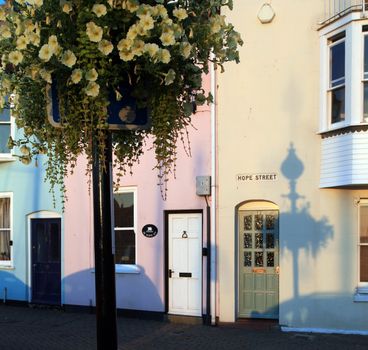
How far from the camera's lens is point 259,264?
10.9 meters

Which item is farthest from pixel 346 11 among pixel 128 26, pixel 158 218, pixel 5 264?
pixel 5 264

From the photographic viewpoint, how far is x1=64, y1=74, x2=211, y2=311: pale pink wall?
11461mm

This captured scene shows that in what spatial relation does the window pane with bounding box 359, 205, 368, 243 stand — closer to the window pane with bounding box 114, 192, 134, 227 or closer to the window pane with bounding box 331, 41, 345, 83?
the window pane with bounding box 331, 41, 345, 83

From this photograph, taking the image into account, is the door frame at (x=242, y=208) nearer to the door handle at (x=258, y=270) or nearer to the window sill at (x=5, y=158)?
the door handle at (x=258, y=270)

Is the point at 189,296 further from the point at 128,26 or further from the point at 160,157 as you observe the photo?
the point at 128,26

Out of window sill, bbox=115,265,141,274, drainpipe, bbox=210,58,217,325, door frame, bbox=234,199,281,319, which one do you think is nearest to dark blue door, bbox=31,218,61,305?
window sill, bbox=115,265,141,274

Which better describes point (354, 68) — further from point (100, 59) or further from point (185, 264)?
point (100, 59)

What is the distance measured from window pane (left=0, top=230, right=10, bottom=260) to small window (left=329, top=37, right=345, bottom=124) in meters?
8.82

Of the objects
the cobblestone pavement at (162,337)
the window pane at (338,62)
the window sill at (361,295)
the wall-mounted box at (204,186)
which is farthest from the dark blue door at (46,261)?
the window pane at (338,62)

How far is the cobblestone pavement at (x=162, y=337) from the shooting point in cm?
930

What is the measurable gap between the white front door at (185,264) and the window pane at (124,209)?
3.50 feet

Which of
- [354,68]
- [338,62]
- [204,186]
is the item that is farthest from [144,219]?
[354,68]

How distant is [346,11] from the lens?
9789 mm

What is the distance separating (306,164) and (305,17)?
111 inches
